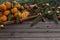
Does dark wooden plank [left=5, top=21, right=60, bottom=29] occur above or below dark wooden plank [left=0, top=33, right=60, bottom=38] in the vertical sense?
above

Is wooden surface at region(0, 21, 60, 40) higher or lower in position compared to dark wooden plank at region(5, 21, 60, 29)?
lower

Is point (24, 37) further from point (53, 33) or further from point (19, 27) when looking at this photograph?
point (53, 33)

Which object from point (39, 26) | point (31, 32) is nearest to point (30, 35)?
point (31, 32)

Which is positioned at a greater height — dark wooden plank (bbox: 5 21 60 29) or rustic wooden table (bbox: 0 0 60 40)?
dark wooden plank (bbox: 5 21 60 29)

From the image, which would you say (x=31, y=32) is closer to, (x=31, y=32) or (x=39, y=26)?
(x=31, y=32)

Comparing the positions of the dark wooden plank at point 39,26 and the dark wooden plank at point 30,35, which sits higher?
the dark wooden plank at point 39,26

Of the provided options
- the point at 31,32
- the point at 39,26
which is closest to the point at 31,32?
the point at 31,32

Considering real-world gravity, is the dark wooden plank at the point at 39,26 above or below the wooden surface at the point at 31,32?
above

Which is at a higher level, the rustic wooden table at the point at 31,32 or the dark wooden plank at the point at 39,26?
the dark wooden plank at the point at 39,26

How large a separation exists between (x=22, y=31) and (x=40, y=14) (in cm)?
30

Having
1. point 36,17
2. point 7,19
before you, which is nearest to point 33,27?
point 36,17

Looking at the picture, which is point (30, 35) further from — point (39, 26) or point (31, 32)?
point (39, 26)

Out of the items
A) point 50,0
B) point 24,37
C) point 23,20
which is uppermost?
point 50,0

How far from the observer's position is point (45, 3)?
3.24m
